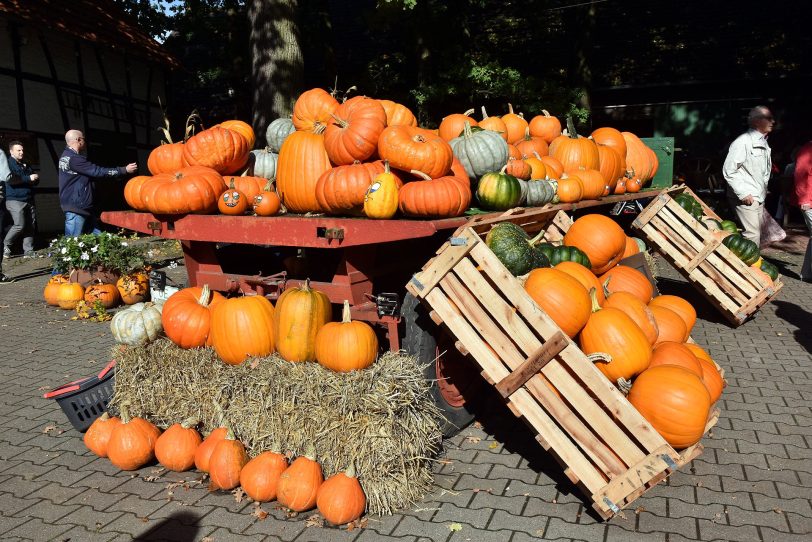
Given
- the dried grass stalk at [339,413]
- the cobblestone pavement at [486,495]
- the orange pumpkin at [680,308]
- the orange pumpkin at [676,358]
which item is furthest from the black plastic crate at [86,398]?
the orange pumpkin at [680,308]

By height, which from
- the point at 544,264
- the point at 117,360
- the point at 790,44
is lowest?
the point at 117,360

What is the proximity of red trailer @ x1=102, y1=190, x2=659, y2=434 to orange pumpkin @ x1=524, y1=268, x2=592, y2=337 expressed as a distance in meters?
0.67

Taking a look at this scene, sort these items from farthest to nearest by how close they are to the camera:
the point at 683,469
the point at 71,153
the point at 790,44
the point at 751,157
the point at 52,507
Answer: the point at 790,44 < the point at 71,153 < the point at 751,157 < the point at 683,469 < the point at 52,507

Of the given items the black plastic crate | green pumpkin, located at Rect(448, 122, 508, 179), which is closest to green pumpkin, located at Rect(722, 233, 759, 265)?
green pumpkin, located at Rect(448, 122, 508, 179)

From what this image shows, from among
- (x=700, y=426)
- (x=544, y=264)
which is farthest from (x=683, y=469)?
(x=544, y=264)

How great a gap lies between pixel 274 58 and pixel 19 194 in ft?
17.4

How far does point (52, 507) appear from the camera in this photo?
3336mm

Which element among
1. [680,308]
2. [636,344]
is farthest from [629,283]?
[636,344]

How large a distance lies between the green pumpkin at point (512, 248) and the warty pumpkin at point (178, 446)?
2090 mm

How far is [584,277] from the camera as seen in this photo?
4.03m

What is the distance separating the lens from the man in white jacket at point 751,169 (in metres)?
7.64

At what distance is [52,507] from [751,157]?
7939 mm

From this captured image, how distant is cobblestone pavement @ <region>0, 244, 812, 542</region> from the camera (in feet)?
9.97

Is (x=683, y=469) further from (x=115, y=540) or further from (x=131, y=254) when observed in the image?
(x=131, y=254)
